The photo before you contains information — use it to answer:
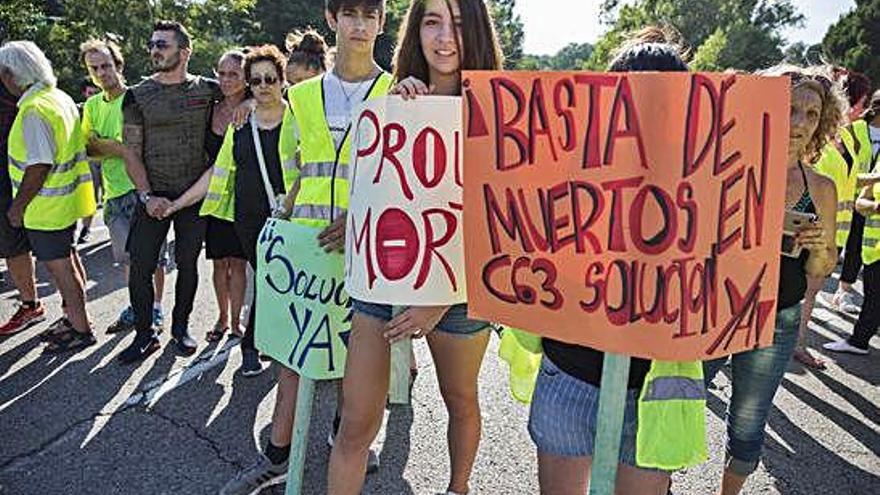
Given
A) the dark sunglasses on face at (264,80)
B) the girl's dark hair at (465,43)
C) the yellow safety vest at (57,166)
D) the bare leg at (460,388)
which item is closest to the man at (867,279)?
the bare leg at (460,388)

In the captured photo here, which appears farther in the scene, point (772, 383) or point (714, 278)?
point (772, 383)

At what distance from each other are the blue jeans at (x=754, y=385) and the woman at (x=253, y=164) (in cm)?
223

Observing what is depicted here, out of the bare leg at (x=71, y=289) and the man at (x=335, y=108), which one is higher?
the man at (x=335, y=108)

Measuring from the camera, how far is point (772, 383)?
89.3 inches

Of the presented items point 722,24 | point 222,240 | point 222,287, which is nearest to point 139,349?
point 222,287

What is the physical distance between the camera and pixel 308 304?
218cm

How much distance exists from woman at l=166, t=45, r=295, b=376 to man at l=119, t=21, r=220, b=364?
0.60 feet

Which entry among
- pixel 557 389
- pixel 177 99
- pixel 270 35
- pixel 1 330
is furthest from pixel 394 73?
pixel 270 35

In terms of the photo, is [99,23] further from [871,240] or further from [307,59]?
[871,240]

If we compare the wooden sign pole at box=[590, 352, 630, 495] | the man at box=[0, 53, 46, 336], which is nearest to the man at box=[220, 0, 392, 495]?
the wooden sign pole at box=[590, 352, 630, 495]

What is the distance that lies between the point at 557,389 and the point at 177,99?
10.3 feet

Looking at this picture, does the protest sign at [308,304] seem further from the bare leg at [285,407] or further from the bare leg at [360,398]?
the bare leg at [285,407]

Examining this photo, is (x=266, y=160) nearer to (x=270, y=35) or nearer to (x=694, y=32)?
(x=270, y=35)

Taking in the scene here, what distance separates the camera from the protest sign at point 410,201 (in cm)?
180
